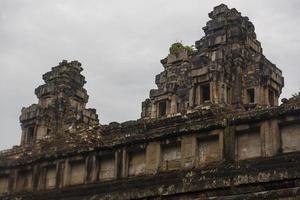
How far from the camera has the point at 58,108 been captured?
37.5 meters

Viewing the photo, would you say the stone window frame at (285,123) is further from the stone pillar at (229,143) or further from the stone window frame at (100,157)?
the stone window frame at (100,157)

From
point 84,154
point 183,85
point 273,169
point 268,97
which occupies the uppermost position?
point 183,85

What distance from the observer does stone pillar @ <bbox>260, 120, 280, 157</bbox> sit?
17.5 meters

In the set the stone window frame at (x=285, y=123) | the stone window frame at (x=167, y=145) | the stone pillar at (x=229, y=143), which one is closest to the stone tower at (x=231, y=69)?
the stone window frame at (x=167, y=145)

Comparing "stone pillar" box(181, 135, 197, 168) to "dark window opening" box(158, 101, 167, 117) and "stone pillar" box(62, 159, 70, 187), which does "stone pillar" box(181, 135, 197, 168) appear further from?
"dark window opening" box(158, 101, 167, 117)

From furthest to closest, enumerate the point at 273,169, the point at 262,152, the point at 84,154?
the point at 84,154 → the point at 262,152 → the point at 273,169

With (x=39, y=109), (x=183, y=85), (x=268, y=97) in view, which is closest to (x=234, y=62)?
(x=268, y=97)

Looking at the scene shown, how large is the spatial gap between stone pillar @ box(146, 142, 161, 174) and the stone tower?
28.8 feet

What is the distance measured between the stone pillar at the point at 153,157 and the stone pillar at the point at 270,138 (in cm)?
402

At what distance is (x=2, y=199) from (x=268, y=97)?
16508 mm

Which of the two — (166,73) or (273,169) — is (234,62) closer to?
(166,73)

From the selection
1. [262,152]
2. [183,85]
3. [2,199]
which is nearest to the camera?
[262,152]

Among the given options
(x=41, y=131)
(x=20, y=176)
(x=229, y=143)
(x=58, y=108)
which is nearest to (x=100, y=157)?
(x=20, y=176)

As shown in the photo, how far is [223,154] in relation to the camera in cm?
1856
